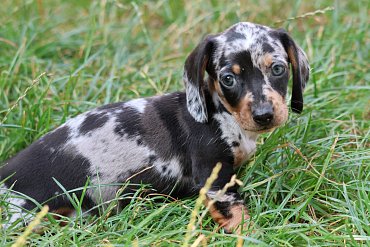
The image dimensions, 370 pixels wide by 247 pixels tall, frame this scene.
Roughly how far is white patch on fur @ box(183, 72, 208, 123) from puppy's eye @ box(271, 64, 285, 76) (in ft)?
1.55

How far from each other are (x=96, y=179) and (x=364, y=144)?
6.56ft

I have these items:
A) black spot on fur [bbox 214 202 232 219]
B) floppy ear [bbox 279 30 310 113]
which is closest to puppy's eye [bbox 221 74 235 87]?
floppy ear [bbox 279 30 310 113]

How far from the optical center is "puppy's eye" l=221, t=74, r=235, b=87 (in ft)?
13.9

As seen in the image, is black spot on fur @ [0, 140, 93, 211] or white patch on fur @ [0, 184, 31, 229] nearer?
white patch on fur @ [0, 184, 31, 229]

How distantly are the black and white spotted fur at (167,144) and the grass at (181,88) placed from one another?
177 mm

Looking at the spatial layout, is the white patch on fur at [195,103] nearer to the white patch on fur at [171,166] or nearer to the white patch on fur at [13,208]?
the white patch on fur at [171,166]

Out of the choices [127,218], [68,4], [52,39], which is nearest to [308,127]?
[127,218]

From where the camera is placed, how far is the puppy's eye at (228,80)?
4.25m

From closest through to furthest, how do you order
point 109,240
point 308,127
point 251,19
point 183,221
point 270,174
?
1. point 109,240
2. point 183,221
3. point 270,174
4. point 308,127
5. point 251,19

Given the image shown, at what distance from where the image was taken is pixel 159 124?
4.58 m

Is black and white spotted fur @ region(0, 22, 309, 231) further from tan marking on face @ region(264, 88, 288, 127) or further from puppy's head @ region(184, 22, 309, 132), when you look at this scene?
tan marking on face @ region(264, 88, 288, 127)

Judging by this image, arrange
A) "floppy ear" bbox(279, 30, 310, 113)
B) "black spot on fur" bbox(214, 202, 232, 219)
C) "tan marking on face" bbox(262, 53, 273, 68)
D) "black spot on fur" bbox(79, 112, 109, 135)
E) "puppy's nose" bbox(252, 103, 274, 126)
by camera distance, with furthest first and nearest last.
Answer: "black spot on fur" bbox(79, 112, 109, 135) < "floppy ear" bbox(279, 30, 310, 113) < "black spot on fur" bbox(214, 202, 232, 219) < "tan marking on face" bbox(262, 53, 273, 68) < "puppy's nose" bbox(252, 103, 274, 126)

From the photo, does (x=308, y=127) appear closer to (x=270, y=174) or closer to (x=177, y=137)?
(x=270, y=174)

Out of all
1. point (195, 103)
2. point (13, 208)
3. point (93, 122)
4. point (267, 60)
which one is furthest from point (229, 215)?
point (13, 208)
